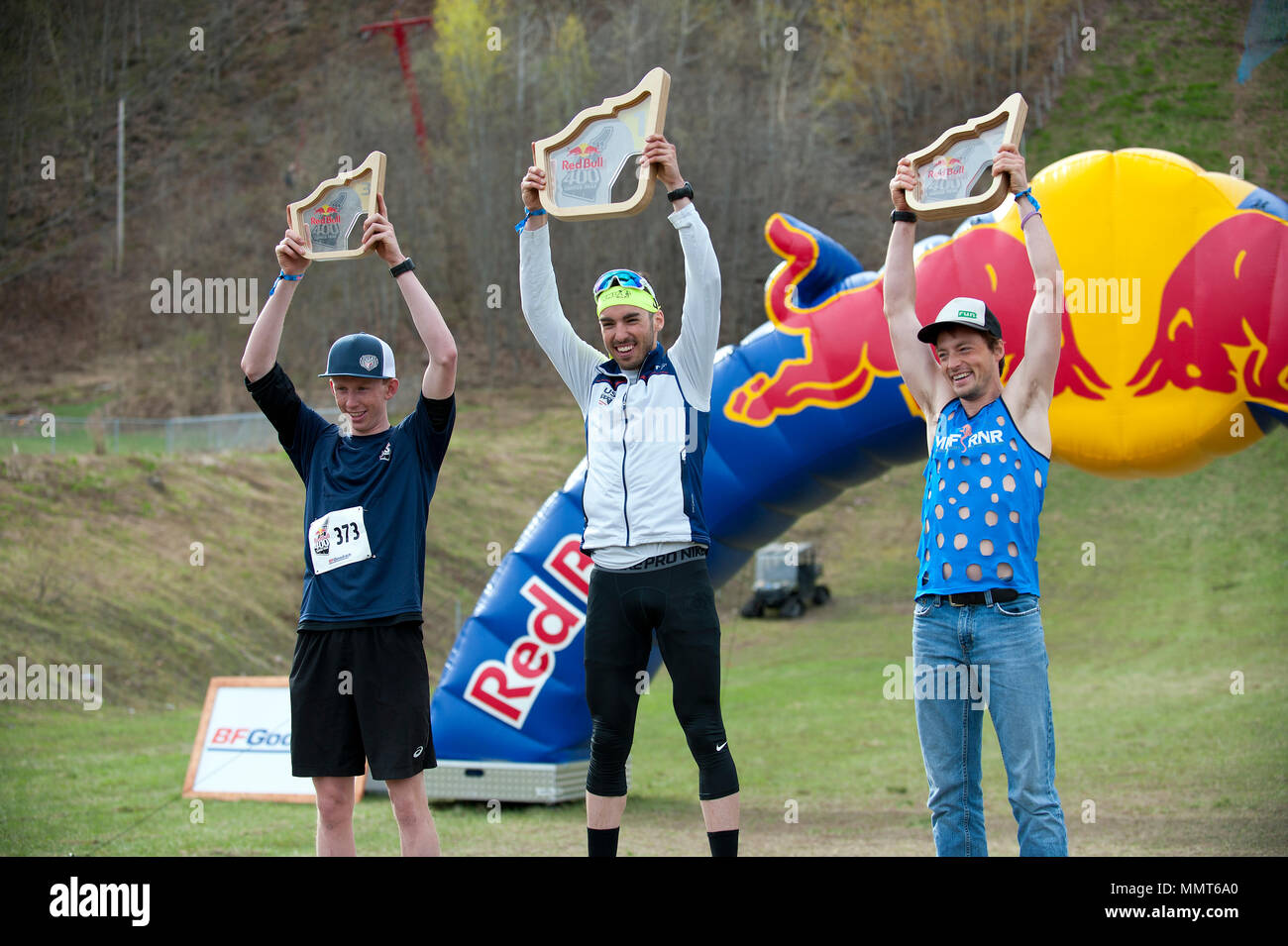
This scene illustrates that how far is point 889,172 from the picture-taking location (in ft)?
109

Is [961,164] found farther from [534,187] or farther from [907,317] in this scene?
[534,187]

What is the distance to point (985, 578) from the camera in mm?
3385

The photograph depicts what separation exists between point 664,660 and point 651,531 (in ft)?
1.26

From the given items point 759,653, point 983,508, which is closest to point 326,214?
point 983,508

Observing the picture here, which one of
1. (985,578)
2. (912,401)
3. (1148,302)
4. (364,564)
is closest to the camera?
(985,578)

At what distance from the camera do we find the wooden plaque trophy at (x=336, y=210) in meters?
4.17

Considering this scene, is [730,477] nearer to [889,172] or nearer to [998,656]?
[998,656]

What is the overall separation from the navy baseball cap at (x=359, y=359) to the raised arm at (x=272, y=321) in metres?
0.21

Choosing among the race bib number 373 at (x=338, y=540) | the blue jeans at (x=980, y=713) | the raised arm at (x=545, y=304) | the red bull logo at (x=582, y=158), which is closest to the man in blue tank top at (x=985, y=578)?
the blue jeans at (x=980, y=713)

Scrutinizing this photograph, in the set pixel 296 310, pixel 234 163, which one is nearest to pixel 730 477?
pixel 296 310

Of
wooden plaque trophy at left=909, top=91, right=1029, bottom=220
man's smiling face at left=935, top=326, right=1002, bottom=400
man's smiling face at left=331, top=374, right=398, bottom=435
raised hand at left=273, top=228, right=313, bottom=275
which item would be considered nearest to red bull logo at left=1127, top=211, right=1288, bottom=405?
wooden plaque trophy at left=909, top=91, right=1029, bottom=220

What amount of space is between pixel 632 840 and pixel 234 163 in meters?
33.8

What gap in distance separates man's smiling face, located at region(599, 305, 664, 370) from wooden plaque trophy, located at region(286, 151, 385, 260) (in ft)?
3.27
